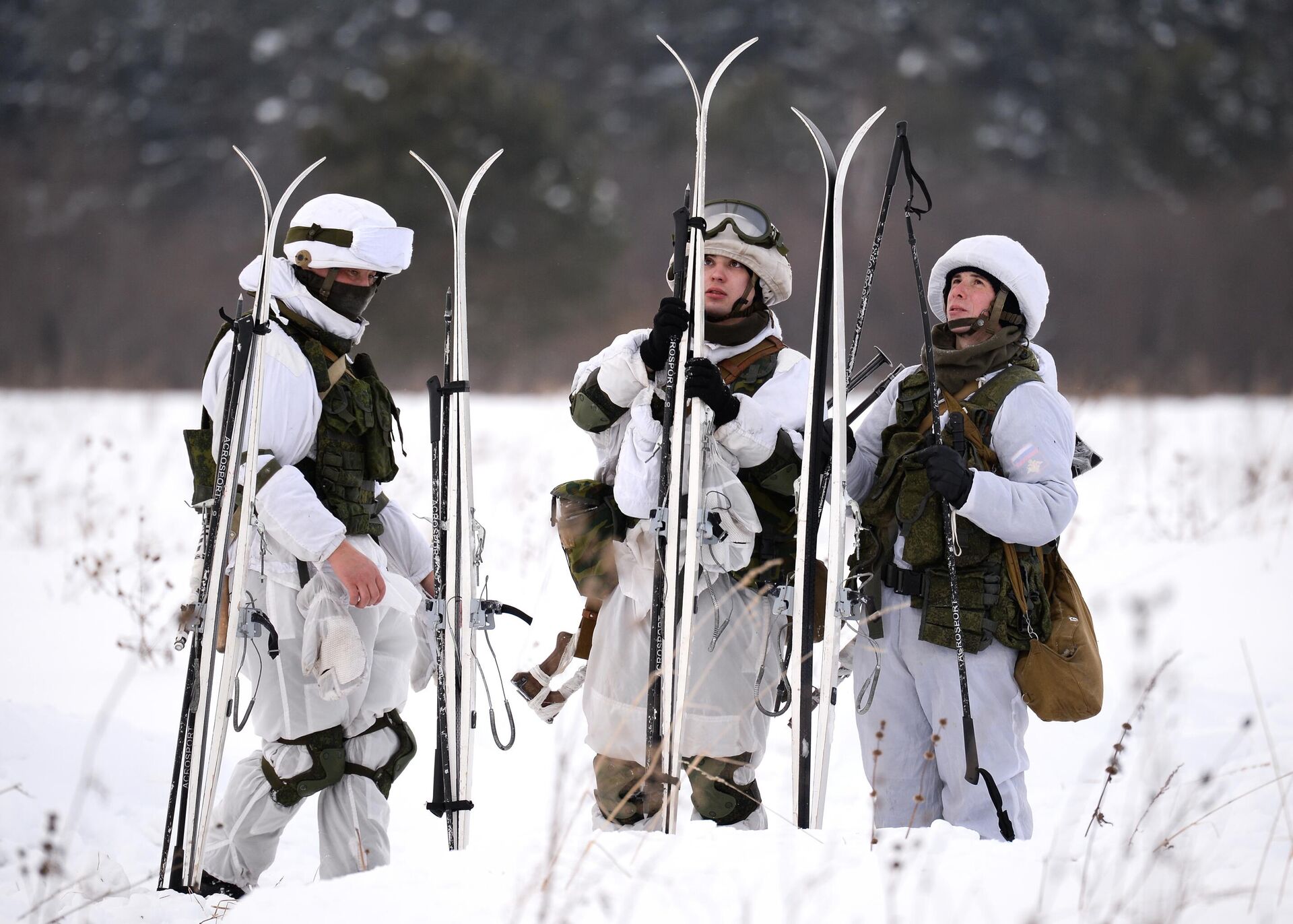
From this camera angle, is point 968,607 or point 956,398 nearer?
point 968,607

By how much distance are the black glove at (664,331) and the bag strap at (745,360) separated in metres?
0.20

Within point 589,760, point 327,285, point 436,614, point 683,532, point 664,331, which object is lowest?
point 589,760

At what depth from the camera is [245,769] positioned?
2.88 meters

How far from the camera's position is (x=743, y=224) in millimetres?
3021

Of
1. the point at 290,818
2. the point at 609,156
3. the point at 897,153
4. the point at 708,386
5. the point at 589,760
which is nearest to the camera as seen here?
the point at 708,386

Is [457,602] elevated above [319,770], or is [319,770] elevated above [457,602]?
[457,602]

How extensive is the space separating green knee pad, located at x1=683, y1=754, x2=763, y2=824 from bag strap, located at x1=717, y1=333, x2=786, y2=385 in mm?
948

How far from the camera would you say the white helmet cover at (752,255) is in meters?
3.01

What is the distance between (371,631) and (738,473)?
99 centimetres

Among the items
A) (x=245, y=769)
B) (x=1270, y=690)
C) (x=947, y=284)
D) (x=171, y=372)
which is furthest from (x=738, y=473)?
(x=171, y=372)

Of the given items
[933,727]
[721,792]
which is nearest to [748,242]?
[933,727]

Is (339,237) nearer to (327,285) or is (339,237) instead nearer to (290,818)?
(327,285)

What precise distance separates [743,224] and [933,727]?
4.38 feet

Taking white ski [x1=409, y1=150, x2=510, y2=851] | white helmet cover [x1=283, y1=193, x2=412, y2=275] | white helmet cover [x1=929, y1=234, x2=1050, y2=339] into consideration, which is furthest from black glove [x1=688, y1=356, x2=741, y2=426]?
white helmet cover [x1=283, y1=193, x2=412, y2=275]
